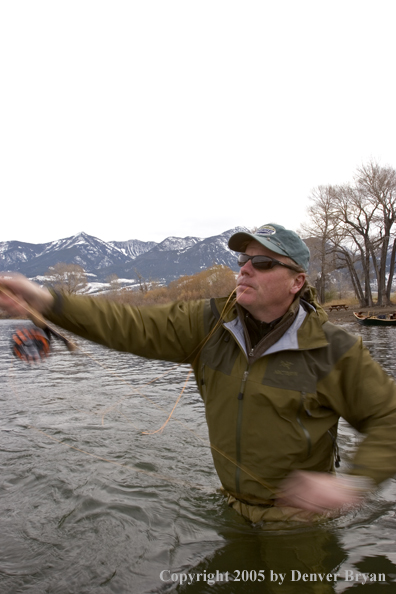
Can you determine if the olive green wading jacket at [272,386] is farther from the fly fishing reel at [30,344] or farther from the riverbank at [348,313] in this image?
the riverbank at [348,313]

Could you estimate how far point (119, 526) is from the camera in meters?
3.87

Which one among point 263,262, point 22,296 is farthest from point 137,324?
point 263,262

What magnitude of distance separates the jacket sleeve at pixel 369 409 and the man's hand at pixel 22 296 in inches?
76.5

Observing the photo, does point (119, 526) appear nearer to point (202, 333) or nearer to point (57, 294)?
point (202, 333)

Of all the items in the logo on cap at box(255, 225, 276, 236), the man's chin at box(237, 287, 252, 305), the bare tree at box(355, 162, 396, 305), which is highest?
the bare tree at box(355, 162, 396, 305)

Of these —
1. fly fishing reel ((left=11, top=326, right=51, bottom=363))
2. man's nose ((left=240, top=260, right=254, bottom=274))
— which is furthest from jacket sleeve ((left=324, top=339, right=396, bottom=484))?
fly fishing reel ((left=11, top=326, right=51, bottom=363))

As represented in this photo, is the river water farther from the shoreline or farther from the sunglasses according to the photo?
the shoreline

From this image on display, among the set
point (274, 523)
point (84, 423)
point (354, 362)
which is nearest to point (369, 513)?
point (274, 523)

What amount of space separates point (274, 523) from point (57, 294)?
7.27 feet

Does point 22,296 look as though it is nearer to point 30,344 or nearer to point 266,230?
point 30,344

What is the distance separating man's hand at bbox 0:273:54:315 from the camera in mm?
2592

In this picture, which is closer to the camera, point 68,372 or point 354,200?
point 68,372

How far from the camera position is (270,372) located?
8.72 feet

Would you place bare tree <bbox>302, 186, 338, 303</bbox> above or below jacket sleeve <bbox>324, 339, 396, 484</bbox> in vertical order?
above
